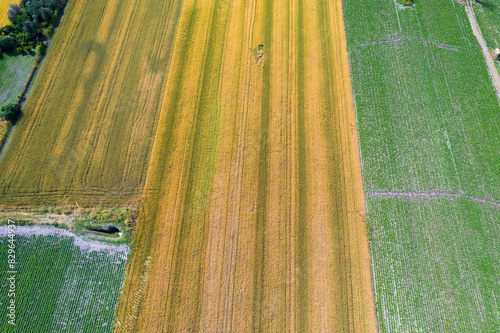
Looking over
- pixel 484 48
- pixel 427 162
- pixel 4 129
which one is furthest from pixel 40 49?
pixel 484 48

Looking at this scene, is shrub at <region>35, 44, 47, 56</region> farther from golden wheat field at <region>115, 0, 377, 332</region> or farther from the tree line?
golden wheat field at <region>115, 0, 377, 332</region>

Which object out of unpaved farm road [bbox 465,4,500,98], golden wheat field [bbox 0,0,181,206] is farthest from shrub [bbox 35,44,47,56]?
unpaved farm road [bbox 465,4,500,98]

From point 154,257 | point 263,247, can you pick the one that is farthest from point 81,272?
point 263,247

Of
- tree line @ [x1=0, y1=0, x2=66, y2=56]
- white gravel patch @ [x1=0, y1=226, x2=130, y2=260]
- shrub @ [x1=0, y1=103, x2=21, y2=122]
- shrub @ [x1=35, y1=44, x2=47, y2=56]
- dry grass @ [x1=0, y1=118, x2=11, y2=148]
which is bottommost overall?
white gravel patch @ [x1=0, y1=226, x2=130, y2=260]

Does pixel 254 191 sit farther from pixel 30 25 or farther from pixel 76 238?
pixel 30 25

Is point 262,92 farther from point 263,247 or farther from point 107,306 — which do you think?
point 107,306

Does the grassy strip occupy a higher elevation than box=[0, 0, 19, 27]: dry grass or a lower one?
lower

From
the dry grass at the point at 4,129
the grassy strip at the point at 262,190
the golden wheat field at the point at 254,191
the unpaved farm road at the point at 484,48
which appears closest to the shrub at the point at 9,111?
the dry grass at the point at 4,129

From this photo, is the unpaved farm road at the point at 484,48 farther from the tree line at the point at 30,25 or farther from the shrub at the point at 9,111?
the shrub at the point at 9,111
